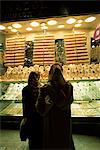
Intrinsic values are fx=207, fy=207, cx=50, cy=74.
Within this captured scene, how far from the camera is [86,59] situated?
559 cm

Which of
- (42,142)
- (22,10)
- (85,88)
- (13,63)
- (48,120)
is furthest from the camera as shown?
(13,63)

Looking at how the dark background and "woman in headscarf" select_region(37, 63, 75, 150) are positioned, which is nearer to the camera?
"woman in headscarf" select_region(37, 63, 75, 150)

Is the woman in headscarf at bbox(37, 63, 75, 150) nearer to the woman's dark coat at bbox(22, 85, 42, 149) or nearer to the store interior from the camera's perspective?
the woman's dark coat at bbox(22, 85, 42, 149)

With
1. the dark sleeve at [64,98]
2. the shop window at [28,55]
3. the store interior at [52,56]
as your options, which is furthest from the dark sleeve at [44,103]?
the shop window at [28,55]

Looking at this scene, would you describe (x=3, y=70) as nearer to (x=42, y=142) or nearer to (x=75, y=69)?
(x=75, y=69)

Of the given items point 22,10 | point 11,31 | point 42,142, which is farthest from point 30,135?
point 11,31

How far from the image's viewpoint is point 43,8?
4211 mm

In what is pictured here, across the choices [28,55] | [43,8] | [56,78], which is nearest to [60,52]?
[28,55]

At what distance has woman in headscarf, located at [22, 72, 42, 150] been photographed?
3400 millimetres

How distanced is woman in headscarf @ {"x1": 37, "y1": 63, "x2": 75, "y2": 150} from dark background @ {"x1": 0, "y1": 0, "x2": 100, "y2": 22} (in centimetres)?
147

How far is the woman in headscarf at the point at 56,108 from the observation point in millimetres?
3135

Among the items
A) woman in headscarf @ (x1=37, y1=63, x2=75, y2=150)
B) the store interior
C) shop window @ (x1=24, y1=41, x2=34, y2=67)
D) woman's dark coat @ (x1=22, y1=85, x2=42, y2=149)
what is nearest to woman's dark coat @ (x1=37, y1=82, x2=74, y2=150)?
woman in headscarf @ (x1=37, y1=63, x2=75, y2=150)

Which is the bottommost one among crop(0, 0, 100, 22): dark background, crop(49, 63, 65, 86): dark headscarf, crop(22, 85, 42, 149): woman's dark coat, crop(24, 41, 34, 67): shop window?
crop(22, 85, 42, 149): woman's dark coat

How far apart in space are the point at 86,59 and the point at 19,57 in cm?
189
